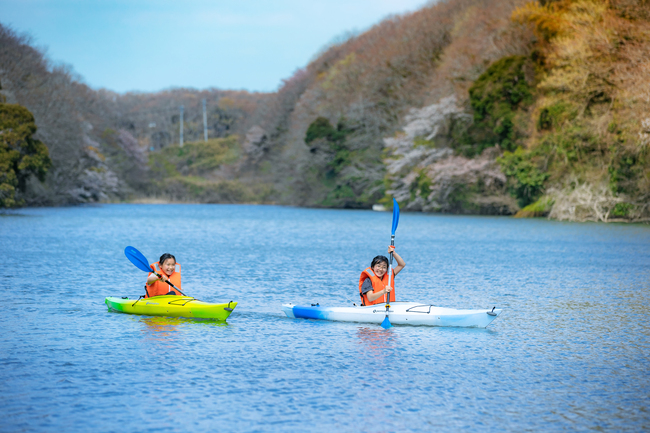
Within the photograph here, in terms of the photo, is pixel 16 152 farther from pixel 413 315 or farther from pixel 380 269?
pixel 413 315

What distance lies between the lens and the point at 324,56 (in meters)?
101

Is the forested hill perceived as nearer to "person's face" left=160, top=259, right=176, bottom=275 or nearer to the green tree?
the green tree

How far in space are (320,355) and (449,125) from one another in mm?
41680

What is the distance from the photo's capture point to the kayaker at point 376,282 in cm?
1066

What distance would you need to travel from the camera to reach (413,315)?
10391mm

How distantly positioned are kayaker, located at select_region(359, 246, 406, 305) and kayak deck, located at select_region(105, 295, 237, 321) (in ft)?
6.60

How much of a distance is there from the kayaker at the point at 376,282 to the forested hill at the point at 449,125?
897 inches

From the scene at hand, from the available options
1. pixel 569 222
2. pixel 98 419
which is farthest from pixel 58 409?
pixel 569 222

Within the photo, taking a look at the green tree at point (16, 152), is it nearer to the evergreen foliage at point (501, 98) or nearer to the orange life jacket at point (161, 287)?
the evergreen foliage at point (501, 98)

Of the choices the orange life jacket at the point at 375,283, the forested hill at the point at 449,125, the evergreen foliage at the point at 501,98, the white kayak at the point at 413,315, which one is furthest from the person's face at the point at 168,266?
the evergreen foliage at the point at 501,98

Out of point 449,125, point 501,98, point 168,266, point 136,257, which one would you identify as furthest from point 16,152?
point 168,266

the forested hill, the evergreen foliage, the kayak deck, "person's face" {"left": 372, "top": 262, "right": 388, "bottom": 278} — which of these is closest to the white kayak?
"person's face" {"left": 372, "top": 262, "right": 388, "bottom": 278}

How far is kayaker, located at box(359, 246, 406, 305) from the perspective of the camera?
1066cm

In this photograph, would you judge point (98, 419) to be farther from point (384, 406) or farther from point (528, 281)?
point (528, 281)
